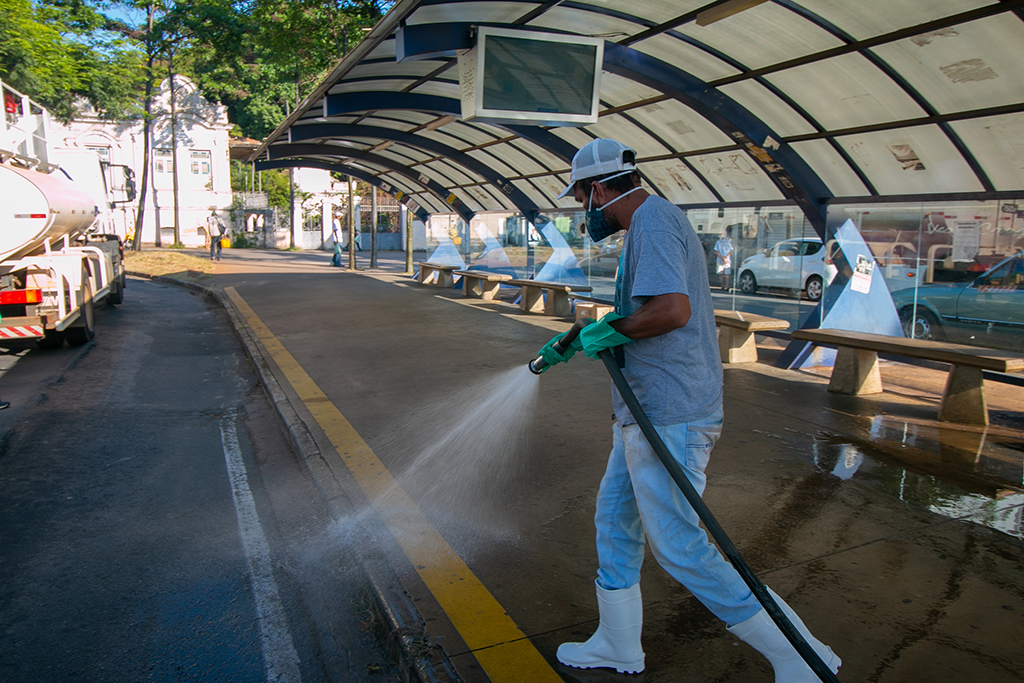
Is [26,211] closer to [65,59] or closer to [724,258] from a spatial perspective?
[724,258]

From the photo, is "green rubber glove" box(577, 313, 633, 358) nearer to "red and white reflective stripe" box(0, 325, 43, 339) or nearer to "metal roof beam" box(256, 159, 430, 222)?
"red and white reflective stripe" box(0, 325, 43, 339)

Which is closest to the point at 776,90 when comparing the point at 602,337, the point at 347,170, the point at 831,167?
the point at 831,167

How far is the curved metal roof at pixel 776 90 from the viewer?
227 inches

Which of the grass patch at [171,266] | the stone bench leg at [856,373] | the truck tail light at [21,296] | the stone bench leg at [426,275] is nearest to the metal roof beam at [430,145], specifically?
the stone bench leg at [426,275]

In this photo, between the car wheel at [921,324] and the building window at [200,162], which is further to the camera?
the building window at [200,162]

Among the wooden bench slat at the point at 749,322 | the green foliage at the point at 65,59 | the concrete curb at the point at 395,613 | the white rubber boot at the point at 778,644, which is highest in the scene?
the green foliage at the point at 65,59

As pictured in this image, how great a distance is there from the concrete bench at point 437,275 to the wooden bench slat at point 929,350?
11191 mm

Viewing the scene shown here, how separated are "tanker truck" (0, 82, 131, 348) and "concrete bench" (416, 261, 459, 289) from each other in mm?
8271

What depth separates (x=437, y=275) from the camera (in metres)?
18.4

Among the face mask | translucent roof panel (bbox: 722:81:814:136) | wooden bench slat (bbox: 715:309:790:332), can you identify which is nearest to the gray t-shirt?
the face mask

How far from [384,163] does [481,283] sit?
14.1 ft

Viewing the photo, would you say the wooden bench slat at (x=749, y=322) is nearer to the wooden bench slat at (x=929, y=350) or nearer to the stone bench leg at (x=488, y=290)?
the wooden bench slat at (x=929, y=350)

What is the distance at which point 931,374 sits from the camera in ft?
25.8

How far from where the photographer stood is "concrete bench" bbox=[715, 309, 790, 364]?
8125mm
